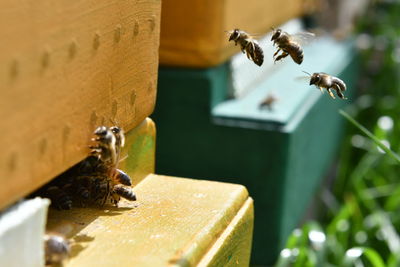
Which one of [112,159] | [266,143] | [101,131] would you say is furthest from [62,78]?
[266,143]

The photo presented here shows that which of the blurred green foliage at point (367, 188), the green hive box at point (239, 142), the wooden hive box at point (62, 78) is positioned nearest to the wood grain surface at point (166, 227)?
the wooden hive box at point (62, 78)

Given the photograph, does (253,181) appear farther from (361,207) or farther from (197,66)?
(361,207)

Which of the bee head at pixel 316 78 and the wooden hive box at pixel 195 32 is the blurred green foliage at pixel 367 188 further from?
the wooden hive box at pixel 195 32

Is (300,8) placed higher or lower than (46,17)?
lower

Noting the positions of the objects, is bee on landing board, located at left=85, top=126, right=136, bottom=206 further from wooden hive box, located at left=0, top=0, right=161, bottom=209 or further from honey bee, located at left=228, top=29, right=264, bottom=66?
honey bee, located at left=228, top=29, right=264, bottom=66

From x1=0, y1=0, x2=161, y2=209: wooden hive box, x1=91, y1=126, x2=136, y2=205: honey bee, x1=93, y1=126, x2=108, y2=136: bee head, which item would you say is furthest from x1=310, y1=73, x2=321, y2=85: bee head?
x1=93, y1=126, x2=108, y2=136: bee head

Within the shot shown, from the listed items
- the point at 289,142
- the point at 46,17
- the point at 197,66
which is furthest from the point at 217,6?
the point at 46,17
